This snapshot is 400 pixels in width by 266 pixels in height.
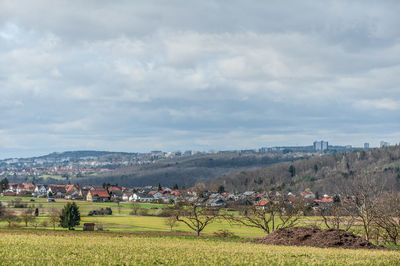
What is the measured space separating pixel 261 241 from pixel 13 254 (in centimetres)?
2418

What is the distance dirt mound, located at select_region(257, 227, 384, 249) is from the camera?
3494 cm

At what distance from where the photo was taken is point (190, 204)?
57.5 meters

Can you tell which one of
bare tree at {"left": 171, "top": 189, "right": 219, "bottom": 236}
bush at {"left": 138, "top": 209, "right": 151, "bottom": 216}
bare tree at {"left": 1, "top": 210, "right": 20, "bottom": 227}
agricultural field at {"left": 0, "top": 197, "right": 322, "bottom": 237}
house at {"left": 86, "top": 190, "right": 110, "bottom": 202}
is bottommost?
house at {"left": 86, "top": 190, "right": 110, "bottom": 202}

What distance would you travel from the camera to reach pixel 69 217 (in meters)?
81.6

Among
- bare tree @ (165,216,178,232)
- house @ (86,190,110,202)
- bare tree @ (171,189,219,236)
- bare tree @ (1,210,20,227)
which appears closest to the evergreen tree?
bare tree @ (1,210,20,227)

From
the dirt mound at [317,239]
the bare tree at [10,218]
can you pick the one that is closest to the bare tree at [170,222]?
the bare tree at [10,218]

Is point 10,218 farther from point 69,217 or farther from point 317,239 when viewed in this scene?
point 317,239

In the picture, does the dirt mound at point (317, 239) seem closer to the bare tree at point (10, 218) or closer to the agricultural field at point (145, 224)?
the agricultural field at point (145, 224)

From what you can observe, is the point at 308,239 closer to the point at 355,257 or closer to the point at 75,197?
the point at 355,257

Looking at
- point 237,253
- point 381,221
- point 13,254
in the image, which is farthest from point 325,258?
point 381,221

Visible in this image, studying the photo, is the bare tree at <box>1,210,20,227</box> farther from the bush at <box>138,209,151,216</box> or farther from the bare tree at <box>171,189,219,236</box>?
the bare tree at <box>171,189,219,236</box>

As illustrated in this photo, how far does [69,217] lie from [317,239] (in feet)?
195

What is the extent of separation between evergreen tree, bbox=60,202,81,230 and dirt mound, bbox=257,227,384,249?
5272 centimetres

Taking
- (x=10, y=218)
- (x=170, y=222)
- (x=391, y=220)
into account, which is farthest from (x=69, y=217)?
(x=391, y=220)
